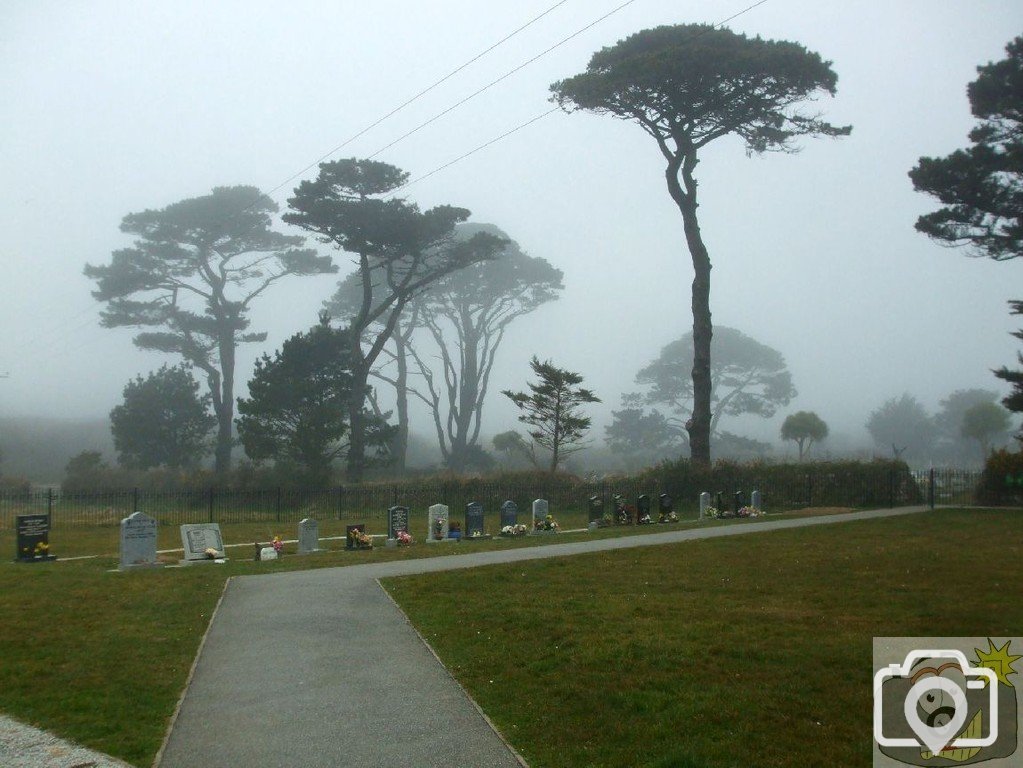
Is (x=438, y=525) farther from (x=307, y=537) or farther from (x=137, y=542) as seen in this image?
(x=137, y=542)

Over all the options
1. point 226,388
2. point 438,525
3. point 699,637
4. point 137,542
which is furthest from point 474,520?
point 226,388

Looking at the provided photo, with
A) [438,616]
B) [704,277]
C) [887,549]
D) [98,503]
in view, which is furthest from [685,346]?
[438,616]

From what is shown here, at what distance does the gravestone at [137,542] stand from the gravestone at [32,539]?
3912mm

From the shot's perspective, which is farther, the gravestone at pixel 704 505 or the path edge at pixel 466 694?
the gravestone at pixel 704 505

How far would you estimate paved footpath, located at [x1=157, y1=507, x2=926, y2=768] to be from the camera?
6582 mm

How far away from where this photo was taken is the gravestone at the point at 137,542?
1780 cm

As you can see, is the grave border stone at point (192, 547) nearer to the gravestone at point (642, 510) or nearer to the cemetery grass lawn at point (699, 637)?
the cemetery grass lawn at point (699, 637)

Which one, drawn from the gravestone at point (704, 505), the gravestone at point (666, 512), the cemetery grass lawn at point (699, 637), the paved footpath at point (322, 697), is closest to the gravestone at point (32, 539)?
the paved footpath at point (322, 697)

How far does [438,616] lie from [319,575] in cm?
499

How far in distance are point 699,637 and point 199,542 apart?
13613 millimetres

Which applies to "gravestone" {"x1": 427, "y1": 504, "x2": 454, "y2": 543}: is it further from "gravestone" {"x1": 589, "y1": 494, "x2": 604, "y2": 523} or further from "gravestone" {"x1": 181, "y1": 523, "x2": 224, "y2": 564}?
"gravestone" {"x1": 589, "y1": 494, "x2": 604, "y2": 523}

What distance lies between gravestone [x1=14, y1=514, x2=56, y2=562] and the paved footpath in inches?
376

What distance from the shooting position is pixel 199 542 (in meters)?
20.1

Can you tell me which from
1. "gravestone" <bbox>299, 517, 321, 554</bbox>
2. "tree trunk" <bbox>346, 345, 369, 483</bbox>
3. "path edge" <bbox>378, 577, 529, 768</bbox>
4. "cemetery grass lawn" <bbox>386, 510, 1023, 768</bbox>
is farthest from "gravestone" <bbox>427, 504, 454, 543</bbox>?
"tree trunk" <bbox>346, 345, 369, 483</bbox>
